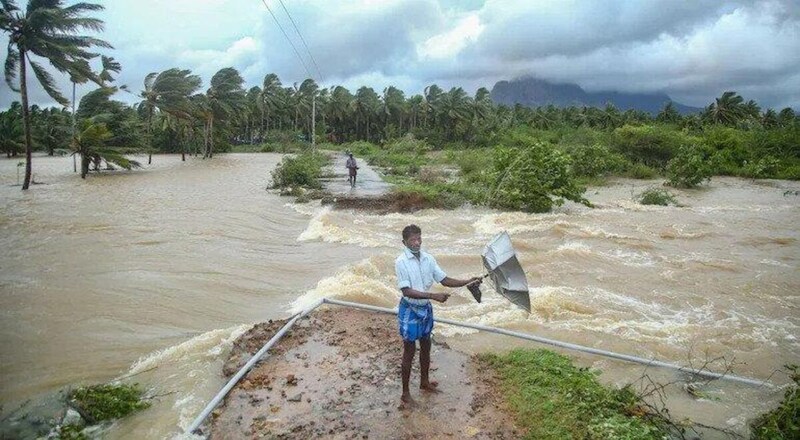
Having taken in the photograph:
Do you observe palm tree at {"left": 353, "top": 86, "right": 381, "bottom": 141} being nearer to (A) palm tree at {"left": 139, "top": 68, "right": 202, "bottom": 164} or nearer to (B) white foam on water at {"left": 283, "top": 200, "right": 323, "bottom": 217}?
(A) palm tree at {"left": 139, "top": 68, "right": 202, "bottom": 164}

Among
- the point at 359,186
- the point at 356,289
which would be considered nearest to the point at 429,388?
the point at 356,289

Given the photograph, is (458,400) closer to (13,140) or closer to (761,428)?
(761,428)

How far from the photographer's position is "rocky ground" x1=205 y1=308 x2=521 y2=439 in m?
3.89

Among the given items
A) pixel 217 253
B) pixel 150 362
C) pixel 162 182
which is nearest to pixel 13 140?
pixel 162 182

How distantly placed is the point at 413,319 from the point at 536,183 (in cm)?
1264

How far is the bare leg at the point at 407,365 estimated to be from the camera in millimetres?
4098

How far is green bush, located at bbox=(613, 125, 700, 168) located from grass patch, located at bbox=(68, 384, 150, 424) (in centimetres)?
3023

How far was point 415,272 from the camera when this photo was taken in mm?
3896

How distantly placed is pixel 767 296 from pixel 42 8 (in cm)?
2261

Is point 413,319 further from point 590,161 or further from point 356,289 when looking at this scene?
point 590,161

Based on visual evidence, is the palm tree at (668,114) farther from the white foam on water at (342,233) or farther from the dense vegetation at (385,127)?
the white foam on water at (342,233)

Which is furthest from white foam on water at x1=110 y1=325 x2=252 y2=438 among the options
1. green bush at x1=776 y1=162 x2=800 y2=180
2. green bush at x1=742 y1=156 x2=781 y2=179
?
green bush at x1=776 y1=162 x2=800 y2=180

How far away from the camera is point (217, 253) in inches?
408

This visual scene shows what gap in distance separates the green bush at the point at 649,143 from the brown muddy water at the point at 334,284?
1229 centimetres
